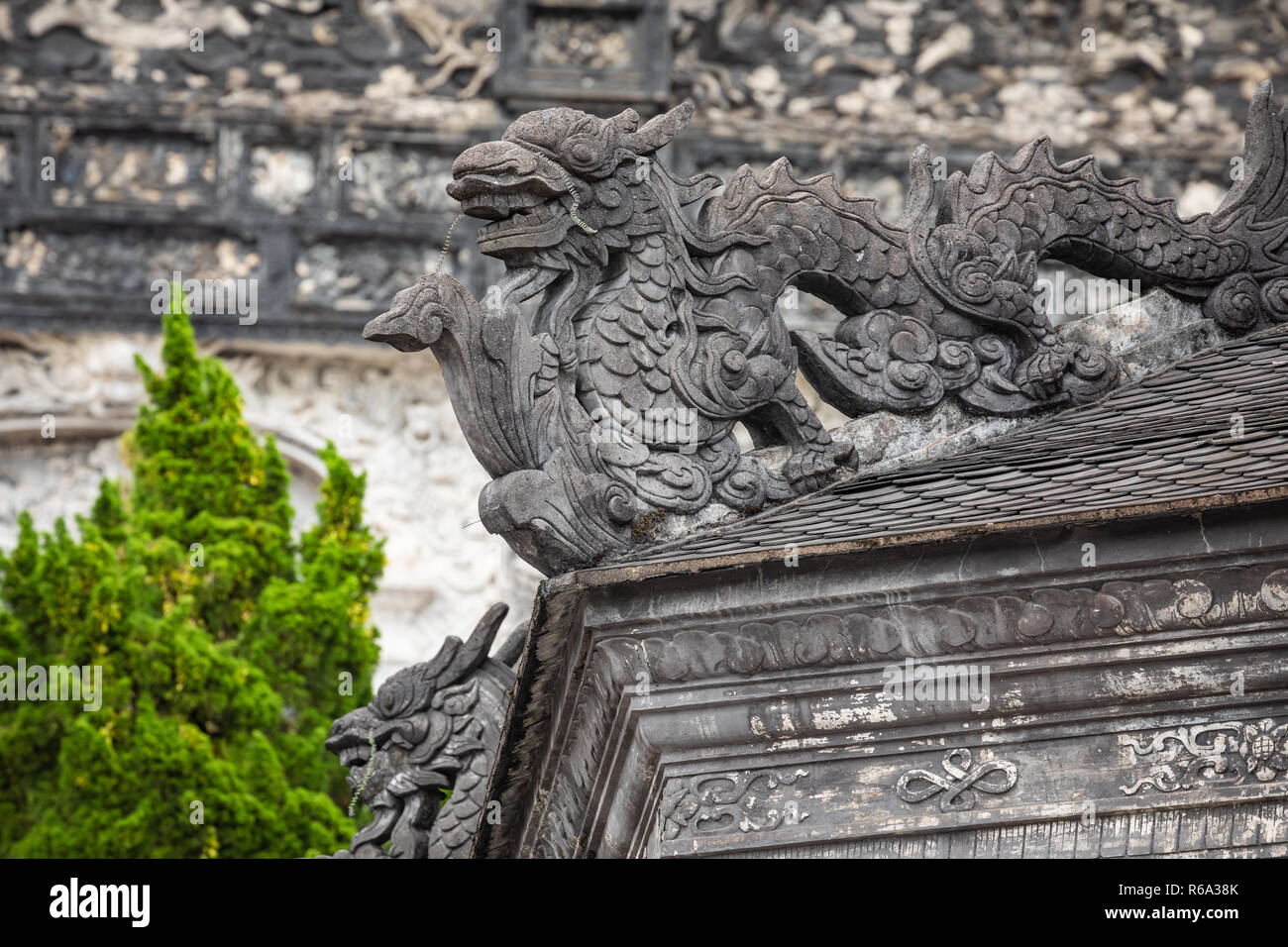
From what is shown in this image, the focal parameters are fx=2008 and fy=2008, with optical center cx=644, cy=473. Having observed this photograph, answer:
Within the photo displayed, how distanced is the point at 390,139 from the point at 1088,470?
33.6ft

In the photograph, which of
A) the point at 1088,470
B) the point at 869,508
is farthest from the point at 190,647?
the point at 1088,470

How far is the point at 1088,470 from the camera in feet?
16.8

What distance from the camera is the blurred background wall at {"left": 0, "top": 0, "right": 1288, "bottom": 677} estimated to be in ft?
45.8

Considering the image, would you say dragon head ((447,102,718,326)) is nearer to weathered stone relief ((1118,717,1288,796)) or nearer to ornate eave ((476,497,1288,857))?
ornate eave ((476,497,1288,857))

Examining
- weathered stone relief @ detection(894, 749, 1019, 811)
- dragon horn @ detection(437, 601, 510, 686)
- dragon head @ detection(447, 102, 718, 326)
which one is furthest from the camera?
dragon horn @ detection(437, 601, 510, 686)

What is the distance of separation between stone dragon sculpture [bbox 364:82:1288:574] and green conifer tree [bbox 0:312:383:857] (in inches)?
197

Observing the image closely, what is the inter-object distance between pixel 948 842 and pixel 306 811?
582cm

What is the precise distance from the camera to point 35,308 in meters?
14.0

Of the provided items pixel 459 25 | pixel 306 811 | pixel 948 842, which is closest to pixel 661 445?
pixel 948 842

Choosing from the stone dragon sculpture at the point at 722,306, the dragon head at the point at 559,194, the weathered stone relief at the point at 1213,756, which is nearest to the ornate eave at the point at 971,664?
the weathered stone relief at the point at 1213,756

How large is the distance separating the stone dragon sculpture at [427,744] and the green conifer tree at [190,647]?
3603 millimetres

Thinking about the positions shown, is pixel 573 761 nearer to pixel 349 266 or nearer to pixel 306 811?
pixel 306 811

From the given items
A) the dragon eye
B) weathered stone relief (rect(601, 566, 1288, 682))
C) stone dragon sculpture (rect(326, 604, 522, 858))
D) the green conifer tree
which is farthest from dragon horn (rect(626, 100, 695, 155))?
the green conifer tree

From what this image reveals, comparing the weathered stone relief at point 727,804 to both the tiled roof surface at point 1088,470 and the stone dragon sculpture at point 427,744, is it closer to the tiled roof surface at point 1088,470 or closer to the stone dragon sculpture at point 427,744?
the tiled roof surface at point 1088,470
